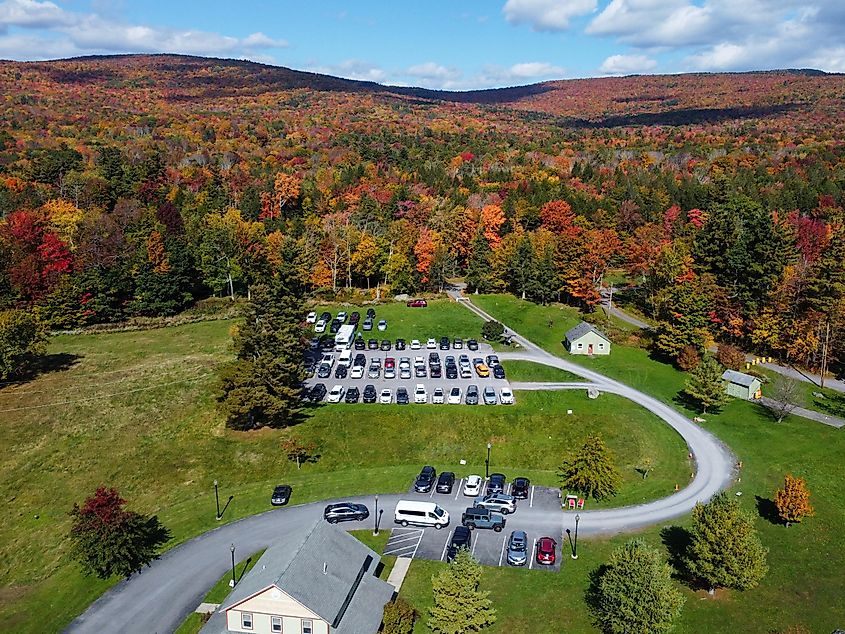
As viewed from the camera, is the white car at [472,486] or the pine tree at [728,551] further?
the white car at [472,486]

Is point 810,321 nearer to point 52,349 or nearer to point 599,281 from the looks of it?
point 599,281

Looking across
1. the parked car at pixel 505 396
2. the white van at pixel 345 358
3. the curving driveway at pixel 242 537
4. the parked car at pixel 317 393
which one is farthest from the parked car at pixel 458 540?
the white van at pixel 345 358

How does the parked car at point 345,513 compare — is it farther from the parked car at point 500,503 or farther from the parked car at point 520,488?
the parked car at point 520,488

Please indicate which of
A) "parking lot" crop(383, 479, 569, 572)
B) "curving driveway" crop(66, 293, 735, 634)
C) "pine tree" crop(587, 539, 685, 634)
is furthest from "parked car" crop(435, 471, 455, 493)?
"pine tree" crop(587, 539, 685, 634)

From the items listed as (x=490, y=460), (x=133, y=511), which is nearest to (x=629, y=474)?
(x=490, y=460)

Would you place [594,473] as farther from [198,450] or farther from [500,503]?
[198,450]

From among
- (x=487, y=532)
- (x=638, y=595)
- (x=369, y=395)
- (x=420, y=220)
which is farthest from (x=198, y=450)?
(x=420, y=220)
